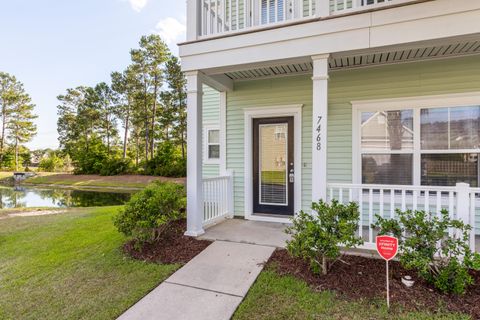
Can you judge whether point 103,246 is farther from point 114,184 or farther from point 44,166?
point 44,166

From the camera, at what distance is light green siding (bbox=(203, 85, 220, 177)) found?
603 centimetres

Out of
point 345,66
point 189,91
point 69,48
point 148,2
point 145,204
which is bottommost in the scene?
point 145,204

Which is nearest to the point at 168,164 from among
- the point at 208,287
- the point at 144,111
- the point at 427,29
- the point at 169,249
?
the point at 144,111

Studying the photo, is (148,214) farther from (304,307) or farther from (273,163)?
(273,163)

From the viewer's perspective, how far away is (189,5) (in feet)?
13.7

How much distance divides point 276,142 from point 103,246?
3.66m

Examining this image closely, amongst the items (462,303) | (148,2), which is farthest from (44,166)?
(462,303)

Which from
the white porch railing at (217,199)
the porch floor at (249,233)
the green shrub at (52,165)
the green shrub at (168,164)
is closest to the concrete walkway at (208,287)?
the porch floor at (249,233)

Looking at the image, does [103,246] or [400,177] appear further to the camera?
[400,177]

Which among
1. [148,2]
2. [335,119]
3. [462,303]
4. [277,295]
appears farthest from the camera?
[148,2]

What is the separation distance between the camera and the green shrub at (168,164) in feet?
60.1

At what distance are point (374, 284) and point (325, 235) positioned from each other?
752 mm

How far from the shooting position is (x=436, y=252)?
8.86 ft

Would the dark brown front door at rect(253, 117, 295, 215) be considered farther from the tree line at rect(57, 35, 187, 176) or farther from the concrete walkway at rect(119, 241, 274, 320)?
the tree line at rect(57, 35, 187, 176)
